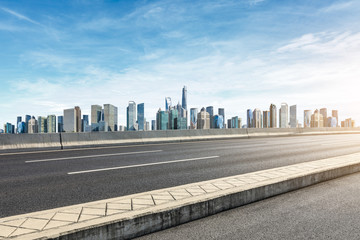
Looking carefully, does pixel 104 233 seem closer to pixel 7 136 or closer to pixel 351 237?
pixel 351 237

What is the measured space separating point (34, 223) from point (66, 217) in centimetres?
36

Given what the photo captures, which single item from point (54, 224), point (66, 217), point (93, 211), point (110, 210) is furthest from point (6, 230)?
point (110, 210)

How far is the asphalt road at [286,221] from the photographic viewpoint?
3.40 metres

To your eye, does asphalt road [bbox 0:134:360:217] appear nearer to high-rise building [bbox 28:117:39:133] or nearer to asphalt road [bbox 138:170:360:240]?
asphalt road [bbox 138:170:360:240]

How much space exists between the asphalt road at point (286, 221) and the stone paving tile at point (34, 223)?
4.01 feet

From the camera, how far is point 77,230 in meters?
3.02

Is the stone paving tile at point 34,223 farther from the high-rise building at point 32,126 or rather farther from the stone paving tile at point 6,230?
→ the high-rise building at point 32,126

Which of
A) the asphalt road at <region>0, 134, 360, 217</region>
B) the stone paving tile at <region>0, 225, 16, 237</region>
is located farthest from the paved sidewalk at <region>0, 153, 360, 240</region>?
the asphalt road at <region>0, 134, 360, 217</region>

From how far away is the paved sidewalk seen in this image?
3.05m

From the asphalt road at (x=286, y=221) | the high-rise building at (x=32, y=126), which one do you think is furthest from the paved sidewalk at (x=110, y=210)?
the high-rise building at (x=32, y=126)

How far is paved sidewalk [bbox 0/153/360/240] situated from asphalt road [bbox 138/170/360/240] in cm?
32

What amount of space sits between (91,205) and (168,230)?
3.97ft

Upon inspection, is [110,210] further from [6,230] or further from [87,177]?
[87,177]

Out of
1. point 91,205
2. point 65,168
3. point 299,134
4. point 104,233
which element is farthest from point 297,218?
point 299,134
